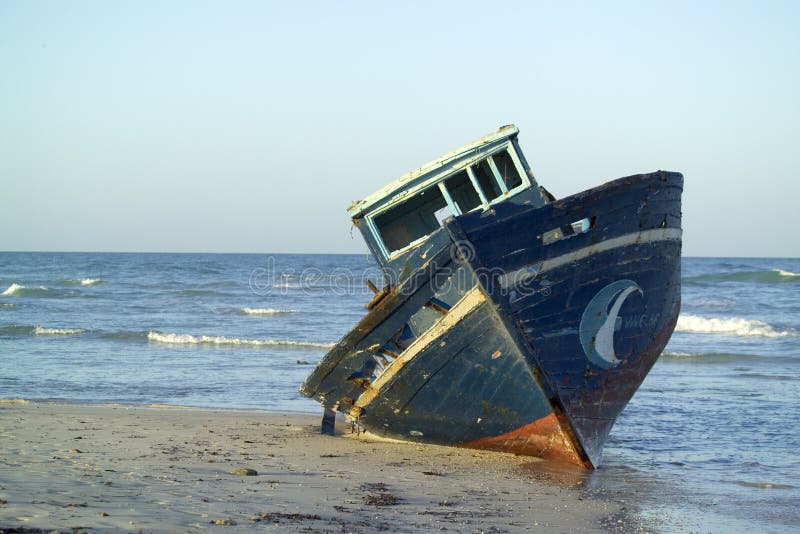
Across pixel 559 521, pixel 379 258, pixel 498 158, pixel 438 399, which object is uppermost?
pixel 498 158

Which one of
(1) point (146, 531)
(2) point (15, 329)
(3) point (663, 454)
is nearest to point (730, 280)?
(2) point (15, 329)

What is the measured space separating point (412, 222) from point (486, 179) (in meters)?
0.99

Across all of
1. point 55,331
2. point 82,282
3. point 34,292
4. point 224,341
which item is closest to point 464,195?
point 224,341

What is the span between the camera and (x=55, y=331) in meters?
22.1

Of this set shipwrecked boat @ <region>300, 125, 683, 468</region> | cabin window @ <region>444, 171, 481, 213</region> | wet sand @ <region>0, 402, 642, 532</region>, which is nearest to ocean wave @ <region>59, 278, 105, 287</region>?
wet sand @ <region>0, 402, 642, 532</region>

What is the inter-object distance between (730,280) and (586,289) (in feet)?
135

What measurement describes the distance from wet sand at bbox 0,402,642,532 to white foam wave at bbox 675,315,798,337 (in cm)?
1868

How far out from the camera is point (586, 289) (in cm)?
829

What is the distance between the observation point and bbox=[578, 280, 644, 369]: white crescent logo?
839 centimetres

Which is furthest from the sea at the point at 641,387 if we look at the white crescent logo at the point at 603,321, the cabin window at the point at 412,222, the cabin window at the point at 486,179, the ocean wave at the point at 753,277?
the ocean wave at the point at 753,277

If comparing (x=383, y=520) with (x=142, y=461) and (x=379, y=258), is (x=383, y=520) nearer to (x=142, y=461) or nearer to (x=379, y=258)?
(x=142, y=461)

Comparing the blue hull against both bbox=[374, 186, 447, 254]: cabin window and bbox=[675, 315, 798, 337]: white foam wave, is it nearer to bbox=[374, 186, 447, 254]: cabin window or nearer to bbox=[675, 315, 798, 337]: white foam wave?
bbox=[374, 186, 447, 254]: cabin window

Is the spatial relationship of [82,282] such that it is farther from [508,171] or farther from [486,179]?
[508,171]

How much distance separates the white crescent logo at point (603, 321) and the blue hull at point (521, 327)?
1 centimetres
